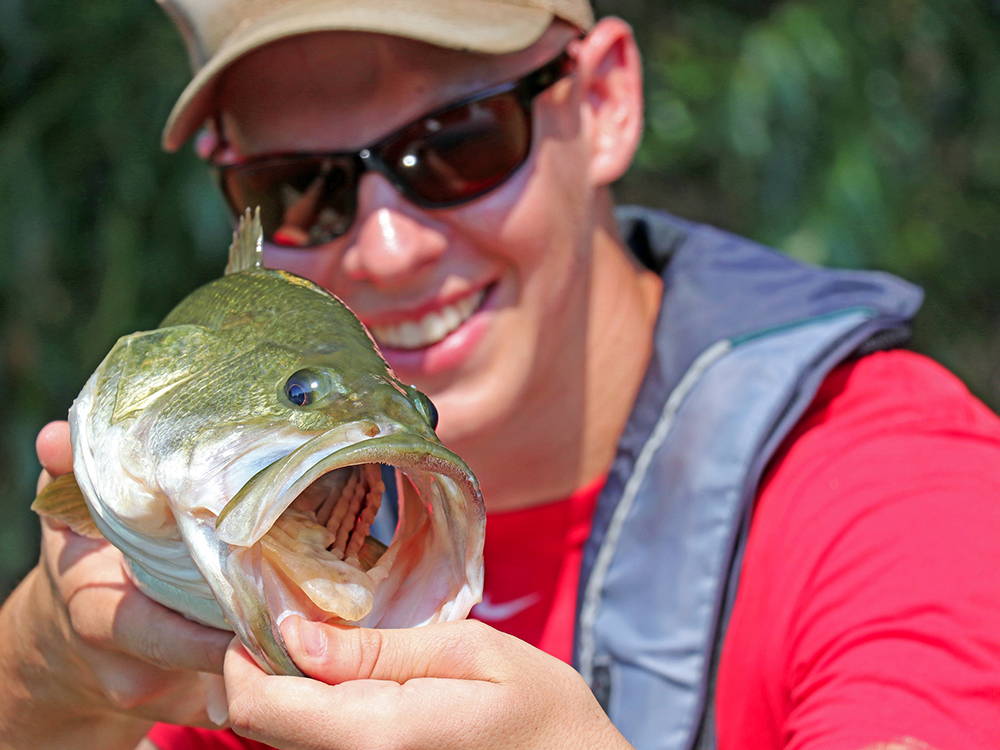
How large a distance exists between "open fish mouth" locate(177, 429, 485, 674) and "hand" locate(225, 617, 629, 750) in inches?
0.8

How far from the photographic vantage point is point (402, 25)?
5.25ft

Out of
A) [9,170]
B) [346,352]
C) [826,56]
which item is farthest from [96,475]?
[826,56]

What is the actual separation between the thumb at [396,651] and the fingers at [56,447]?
1.79 feet

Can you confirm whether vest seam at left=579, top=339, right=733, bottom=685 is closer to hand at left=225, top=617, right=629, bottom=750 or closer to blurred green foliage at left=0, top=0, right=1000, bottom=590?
hand at left=225, top=617, right=629, bottom=750

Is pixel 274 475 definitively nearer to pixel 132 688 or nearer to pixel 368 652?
pixel 368 652

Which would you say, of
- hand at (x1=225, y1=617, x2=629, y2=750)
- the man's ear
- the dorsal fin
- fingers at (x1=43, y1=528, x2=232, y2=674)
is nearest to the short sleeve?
hand at (x1=225, y1=617, x2=629, y2=750)

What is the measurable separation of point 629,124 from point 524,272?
18.1 inches

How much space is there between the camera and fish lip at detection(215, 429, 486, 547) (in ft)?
2.84

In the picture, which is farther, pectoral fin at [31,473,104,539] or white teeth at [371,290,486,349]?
white teeth at [371,290,486,349]

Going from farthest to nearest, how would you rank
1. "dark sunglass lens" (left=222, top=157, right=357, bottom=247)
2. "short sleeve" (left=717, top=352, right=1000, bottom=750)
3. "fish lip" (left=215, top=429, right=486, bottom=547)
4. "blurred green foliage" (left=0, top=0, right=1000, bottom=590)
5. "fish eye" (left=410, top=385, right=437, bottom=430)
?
"blurred green foliage" (left=0, top=0, right=1000, bottom=590) → "dark sunglass lens" (left=222, top=157, right=357, bottom=247) → "short sleeve" (left=717, top=352, right=1000, bottom=750) → "fish eye" (left=410, top=385, right=437, bottom=430) → "fish lip" (left=215, top=429, right=486, bottom=547)

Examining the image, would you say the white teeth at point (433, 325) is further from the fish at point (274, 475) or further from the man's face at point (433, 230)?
the fish at point (274, 475)

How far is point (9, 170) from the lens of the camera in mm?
3484

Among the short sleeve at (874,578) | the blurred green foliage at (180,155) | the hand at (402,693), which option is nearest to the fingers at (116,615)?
the hand at (402,693)

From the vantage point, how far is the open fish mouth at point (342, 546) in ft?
2.88
